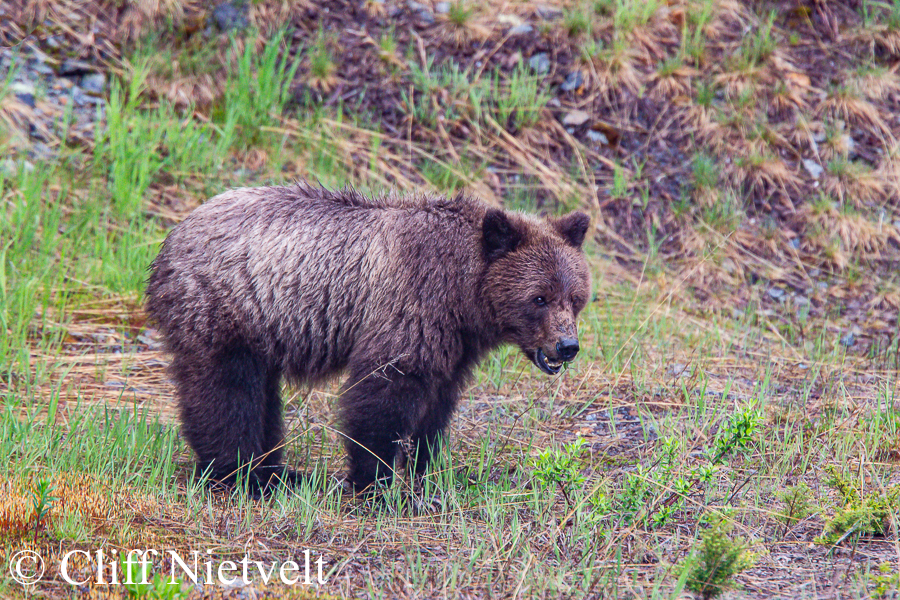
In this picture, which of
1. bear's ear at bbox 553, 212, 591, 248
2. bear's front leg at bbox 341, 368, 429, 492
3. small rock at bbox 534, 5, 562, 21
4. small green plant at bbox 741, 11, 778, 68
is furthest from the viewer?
small rock at bbox 534, 5, 562, 21

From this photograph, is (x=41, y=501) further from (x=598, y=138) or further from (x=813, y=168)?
(x=813, y=168)

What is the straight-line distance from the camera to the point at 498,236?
4812 mm

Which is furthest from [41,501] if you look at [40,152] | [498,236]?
[40,152]

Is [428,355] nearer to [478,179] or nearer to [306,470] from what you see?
[306,470]

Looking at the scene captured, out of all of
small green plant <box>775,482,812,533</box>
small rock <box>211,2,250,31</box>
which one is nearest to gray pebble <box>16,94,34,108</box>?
small rock <box>211,2,250,31</box>

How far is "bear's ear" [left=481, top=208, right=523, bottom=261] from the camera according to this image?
4.75 metres

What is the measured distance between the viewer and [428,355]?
4.66 meters

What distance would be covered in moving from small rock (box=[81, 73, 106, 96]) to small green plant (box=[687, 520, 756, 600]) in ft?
25.6

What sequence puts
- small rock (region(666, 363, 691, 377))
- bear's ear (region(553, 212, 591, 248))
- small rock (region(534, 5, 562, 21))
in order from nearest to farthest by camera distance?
bear's ear (region(553, 212, 591, 248)) → small rock (region(666, 363, 691, 377)) → small rock (region(534, 5, 562, 21))

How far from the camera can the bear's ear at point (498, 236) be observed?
475 centimetres

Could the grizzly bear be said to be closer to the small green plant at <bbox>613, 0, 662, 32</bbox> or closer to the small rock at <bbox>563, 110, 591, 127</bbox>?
the small rock at <bbox>563, 110, 591, 127</bbox>

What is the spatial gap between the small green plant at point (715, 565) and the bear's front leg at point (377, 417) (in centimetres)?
169

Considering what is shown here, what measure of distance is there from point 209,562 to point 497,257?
219 cm

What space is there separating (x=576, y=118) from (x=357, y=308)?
17.3 ft
